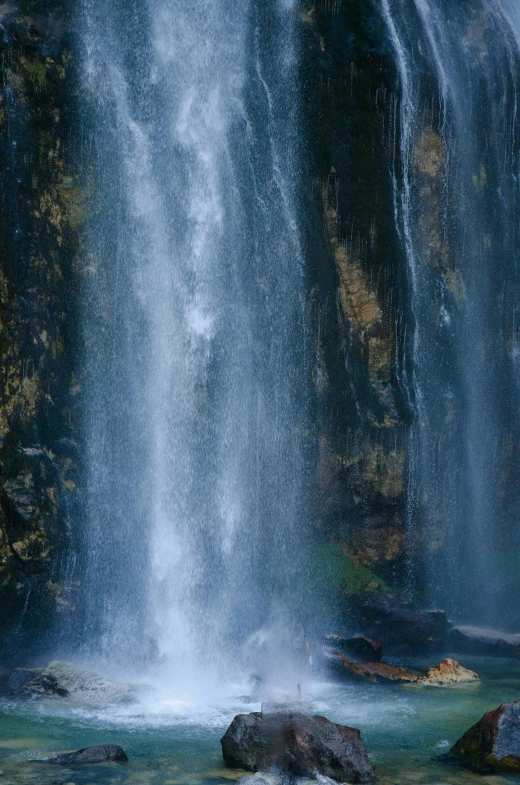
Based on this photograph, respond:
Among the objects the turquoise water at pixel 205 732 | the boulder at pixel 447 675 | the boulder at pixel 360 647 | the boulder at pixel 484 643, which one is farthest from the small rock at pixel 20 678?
the boulder at pixel 484 643

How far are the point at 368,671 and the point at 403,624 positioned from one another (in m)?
3.21

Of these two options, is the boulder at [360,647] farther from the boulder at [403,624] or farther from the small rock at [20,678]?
the small rock at [20,678]

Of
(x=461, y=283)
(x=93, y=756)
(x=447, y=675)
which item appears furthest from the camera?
(x=461, y=283)

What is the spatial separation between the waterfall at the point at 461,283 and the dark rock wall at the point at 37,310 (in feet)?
27.6

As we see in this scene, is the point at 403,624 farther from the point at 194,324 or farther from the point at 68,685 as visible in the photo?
the point at 194,324

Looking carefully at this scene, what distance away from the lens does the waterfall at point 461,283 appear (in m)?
24.6

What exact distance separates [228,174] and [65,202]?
4.16 metres

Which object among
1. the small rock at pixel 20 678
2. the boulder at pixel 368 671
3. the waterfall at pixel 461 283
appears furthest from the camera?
the waterfall at pixel 461 283

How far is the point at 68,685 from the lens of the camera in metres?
18.7

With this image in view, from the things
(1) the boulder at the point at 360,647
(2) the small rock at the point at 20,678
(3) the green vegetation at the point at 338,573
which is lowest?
(2) the small rock at the point at 20,678

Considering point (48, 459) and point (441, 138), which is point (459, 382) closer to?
point (441, 138)

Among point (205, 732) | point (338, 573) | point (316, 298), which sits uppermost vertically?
point (316, 298)

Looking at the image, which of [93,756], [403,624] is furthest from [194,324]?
[93,756]

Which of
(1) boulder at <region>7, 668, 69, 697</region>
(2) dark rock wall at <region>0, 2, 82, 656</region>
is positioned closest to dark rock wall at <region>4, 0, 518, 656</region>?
(2) dark rock wall at <region>0, 2, 82, 656</region>
